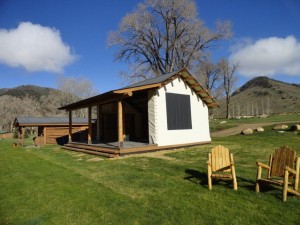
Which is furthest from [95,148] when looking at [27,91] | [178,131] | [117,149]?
[27,91]

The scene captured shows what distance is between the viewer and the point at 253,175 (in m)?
7.85

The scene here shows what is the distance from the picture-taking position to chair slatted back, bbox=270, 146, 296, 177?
6014mm

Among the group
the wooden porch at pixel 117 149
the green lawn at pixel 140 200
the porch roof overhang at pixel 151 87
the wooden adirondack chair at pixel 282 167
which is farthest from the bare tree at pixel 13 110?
the wooden adirondack chair at pixel 282 167

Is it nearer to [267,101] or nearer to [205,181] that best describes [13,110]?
[267,101]

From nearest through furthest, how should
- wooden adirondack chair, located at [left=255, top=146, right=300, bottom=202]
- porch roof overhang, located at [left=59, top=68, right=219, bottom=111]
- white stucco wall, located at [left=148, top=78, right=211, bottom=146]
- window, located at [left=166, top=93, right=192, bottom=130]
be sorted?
wooden adirondack chair, located at [left=255, top=146, right=300, bottom=202], porch roof overhang, located at [left=59, top=68, right=219, bottom=111], white stucco wall, located at [left=148, top=78, right=211, bottom=146], window, located at [left=166, top=93, right=192, bottom=130]

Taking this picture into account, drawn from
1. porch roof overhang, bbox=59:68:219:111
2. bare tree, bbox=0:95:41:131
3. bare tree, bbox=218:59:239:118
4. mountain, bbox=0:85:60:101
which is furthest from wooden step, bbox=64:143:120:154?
mountain, bbox=0:85:60:101

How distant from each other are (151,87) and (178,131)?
11.9 feet

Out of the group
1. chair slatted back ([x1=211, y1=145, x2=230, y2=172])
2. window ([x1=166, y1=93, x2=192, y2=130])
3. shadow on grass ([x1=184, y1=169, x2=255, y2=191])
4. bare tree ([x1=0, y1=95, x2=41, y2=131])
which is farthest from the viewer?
bare tree ([x1=0, y1=95, x2=41, y2=131])

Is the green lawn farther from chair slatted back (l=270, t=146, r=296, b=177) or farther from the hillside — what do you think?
the hillside

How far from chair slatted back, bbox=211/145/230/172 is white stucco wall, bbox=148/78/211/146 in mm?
8051

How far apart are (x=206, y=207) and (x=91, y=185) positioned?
3611mm

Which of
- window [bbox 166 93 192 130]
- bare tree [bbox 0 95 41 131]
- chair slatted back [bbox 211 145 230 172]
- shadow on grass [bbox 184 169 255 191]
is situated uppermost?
bare tree [bbox 0 95 41 131]

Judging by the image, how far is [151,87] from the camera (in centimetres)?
1479

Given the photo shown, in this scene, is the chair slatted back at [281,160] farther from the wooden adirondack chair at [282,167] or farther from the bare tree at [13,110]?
the bare tree at [13,110]
